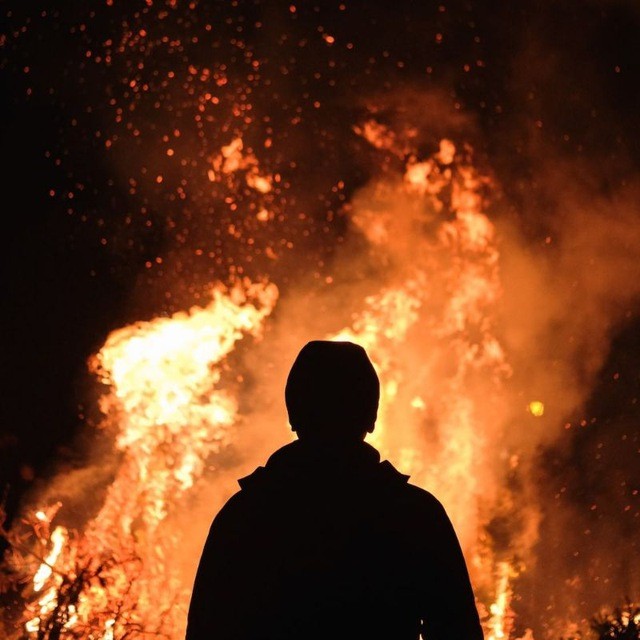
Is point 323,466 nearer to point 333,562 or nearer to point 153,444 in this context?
point 333,562

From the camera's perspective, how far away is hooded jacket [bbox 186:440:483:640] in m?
1.41

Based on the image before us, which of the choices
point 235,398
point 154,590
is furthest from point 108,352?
point 154,590

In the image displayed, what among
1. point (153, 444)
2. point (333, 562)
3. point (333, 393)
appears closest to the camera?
point (333, 562)

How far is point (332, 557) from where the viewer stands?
56.8 inches

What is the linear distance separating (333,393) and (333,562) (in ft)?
1.21

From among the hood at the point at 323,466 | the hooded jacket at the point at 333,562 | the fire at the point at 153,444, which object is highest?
the fire at the point at 153,444

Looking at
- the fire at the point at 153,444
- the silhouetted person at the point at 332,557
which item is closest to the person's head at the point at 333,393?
the silhouetted person at the point at 332,557

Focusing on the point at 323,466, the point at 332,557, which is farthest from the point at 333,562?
the point at 323,466

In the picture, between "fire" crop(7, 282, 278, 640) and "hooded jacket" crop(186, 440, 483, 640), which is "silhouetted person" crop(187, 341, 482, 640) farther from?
"fire" crop(7, 282, 278, 640)

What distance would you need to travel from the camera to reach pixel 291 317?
14.3 meters

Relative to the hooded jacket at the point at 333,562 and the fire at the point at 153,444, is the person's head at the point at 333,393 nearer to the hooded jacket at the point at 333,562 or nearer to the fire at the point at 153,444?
the hooded jacket at the point at 333,562

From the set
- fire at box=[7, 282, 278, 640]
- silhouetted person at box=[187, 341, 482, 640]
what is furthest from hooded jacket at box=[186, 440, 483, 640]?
fire at box=[7, 282, 278, 640]

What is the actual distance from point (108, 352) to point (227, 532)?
1341cm

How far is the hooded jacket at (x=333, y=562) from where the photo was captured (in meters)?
1.41
